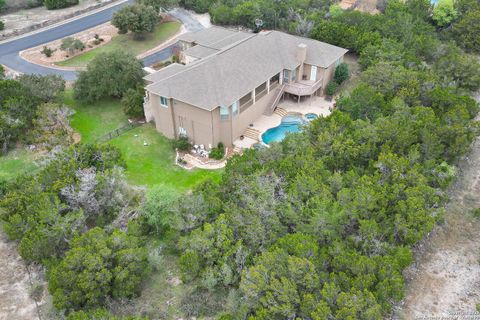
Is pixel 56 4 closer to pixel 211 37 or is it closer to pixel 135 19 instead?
pixel 135 19

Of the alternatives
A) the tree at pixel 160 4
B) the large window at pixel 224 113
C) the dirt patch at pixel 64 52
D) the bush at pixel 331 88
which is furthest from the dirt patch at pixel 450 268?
the tree at pixel 160 4

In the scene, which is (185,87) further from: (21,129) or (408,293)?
(408,293)

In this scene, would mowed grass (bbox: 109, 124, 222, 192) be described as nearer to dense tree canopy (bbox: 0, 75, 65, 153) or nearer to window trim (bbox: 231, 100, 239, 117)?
window trim (bbox: 231, 100, 239, 117)

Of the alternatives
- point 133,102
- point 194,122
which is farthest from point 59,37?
point 194,122

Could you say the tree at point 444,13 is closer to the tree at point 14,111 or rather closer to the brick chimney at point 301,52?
the brick chimney at point 301,52

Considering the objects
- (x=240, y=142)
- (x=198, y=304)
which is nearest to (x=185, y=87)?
(x=240, y=142)

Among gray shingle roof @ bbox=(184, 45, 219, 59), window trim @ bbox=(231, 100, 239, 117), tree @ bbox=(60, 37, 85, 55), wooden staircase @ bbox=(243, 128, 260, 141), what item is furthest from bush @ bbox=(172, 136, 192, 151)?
tree @ bbox=(60, 37, 85, 55)

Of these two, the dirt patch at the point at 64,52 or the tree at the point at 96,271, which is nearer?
the tree at the point at 96,271
